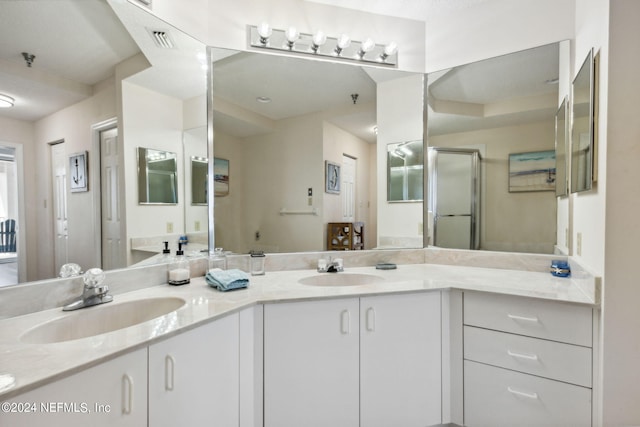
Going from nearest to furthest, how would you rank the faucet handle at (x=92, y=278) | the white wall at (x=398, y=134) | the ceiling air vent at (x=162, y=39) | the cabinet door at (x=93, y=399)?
the cabinet door at (x=93, y=399), the faucet handle at (x=92, y=278), the ceiling air vent at (x=162, y=39), the white wall at (x=398, y=134)

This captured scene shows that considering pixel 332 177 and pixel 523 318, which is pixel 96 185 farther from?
pixel 523 318

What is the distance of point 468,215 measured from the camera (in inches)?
77.9

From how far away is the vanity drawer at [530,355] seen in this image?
1246 mm

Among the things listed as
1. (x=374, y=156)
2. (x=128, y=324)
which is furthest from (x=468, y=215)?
(x=128, y=324)

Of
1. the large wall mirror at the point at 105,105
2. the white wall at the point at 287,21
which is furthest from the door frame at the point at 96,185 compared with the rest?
the white wall at the point at 287,21

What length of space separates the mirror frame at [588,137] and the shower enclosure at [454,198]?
0.52 metres

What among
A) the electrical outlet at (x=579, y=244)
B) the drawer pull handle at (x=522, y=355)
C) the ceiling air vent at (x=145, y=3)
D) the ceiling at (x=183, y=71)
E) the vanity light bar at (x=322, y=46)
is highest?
the vanity light bar at (x=322, y=46)

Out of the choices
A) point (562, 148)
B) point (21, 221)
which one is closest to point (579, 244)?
point (562, 148)

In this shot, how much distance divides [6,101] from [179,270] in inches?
35.4

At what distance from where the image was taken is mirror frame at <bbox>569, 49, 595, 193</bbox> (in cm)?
124

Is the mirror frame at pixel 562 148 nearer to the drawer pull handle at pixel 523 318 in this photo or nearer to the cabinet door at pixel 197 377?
the drawer pull handle at pixel 523 318

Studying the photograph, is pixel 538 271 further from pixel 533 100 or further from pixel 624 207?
pixel 533 100

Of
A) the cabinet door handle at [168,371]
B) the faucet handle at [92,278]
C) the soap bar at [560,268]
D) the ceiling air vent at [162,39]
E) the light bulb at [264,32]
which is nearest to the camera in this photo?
the cabinet door handle at [168,371]

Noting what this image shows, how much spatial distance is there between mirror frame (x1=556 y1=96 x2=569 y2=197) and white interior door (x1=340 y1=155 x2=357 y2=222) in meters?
1.17
